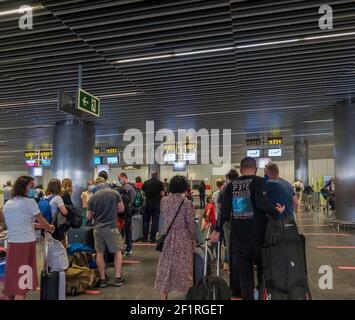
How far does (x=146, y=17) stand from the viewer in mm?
5461

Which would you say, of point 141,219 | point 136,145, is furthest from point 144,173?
point 141,219

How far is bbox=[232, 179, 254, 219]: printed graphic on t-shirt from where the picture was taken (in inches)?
132

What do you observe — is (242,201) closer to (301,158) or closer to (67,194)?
(67,194)

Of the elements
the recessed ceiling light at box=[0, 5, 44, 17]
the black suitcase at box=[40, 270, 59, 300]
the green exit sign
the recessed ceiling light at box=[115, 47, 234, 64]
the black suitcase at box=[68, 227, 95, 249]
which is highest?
the recessed ceiling light at box=[0, 5, 44, 17]

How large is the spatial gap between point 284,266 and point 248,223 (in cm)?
50

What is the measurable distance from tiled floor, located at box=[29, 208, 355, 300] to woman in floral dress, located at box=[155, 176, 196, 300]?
880mm

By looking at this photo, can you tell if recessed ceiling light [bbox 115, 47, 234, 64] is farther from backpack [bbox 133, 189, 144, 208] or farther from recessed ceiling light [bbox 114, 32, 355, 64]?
backpack [bbox 133, 189, 144, 208]

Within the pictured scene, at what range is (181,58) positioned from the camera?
7262 millimetres

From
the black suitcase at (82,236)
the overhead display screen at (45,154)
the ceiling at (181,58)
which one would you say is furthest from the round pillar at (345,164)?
the overhead display screen at (45,154)

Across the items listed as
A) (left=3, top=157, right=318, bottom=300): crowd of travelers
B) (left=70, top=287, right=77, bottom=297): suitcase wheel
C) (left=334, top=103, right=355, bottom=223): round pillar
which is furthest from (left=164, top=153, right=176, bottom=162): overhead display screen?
(left=70, top=287, right=77, bottom=297): suitcase wheel

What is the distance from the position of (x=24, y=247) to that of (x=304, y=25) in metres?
5.38

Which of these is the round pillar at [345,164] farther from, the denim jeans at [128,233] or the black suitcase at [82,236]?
the black suitcase at [82,236]

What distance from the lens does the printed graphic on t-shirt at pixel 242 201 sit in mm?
3361

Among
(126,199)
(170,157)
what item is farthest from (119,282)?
(170,157)
